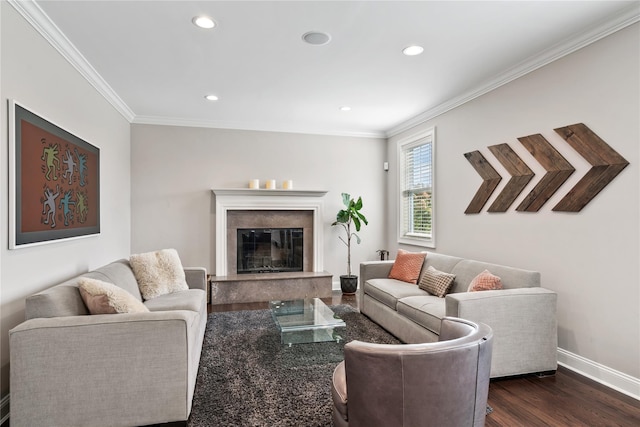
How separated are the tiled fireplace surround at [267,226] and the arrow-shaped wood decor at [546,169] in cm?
303

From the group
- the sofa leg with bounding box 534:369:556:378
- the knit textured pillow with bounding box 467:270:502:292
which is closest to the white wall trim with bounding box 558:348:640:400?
the sofa leg with bounding box 534:369:556:378

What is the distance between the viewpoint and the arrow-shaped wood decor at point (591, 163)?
2660mm

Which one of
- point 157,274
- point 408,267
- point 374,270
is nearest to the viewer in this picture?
point 157,274

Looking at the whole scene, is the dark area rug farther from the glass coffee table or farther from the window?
the window

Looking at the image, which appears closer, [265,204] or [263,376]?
[263,376]

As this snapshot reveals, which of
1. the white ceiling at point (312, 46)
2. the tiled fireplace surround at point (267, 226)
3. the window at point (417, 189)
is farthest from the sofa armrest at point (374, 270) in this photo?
the white ceiling at point (312, 46)

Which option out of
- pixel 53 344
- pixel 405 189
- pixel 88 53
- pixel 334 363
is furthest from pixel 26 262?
pixel 405 189

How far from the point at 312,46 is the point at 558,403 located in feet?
10.4

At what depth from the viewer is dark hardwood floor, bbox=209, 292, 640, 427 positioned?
2176mm

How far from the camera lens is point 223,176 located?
18.3ft

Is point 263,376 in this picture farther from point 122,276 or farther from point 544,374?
point 544,374

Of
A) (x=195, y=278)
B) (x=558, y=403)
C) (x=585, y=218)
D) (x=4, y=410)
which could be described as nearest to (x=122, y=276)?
(x=195, y=278)

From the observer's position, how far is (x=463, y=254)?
430 centimetres

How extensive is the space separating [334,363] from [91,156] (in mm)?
3028
